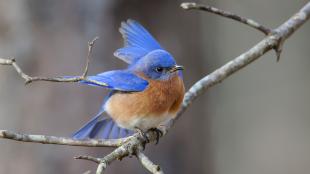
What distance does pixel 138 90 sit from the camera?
3348mm

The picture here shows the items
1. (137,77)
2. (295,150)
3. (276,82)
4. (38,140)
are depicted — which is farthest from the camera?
(276,82)

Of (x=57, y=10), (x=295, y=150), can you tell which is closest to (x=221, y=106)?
(x=295, y=150)

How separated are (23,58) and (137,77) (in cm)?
78

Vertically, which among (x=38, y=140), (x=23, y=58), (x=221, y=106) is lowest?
(x=38, y=140)

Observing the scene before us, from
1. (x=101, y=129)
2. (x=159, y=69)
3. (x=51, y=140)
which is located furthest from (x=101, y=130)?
(x=51, y=140)

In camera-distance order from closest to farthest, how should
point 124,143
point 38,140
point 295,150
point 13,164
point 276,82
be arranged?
point 38,140 < point 124,143 < point 13,164 < point 295,150 < point 276,82

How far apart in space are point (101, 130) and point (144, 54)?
0.48 m

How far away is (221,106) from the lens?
21.4 feet

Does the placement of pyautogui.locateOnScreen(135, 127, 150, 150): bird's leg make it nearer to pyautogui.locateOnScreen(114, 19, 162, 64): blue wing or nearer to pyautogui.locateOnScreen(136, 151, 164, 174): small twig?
pyautogui.locateOnScreen(136, 151, 164, 174): small twig

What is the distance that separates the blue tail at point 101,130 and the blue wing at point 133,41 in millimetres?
348

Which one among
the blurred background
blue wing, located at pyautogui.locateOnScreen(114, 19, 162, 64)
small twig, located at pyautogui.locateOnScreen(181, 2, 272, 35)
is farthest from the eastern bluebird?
small twig, located at pyautogui.locateOnScreen(181, 2, 272, 35)

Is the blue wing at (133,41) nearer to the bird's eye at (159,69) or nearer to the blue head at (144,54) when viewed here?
the blue head at (144,54)

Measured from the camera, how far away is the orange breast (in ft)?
10.7

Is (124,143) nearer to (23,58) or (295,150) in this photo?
(23,58)
